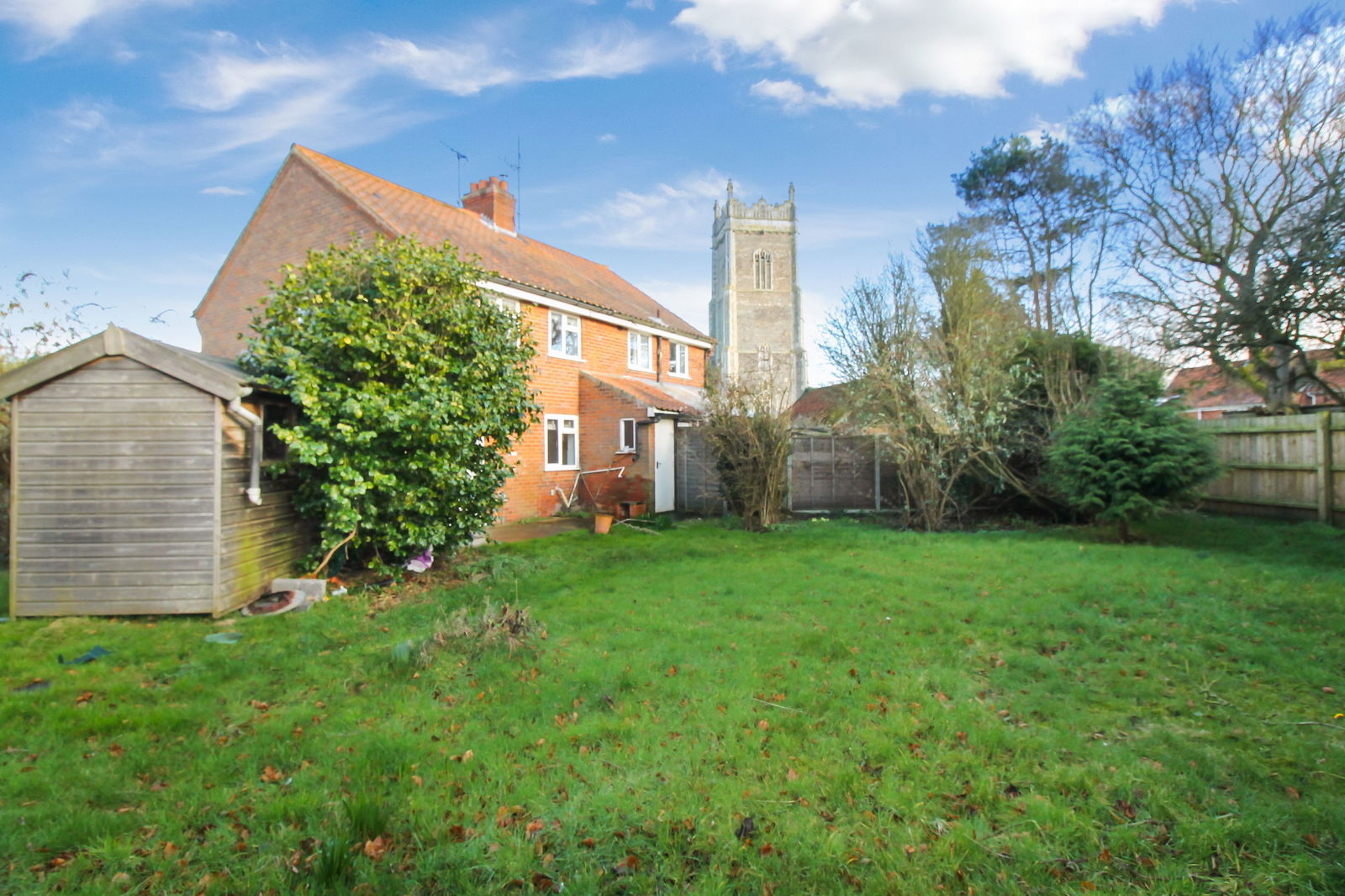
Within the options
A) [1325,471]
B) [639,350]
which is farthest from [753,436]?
[1325,471]

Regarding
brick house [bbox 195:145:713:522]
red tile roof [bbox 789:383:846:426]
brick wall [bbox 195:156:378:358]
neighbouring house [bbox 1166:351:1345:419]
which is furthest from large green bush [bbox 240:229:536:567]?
neighbouring house [bbox 1166:351:1345:419]

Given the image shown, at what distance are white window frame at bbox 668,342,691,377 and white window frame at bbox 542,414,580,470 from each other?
19.2 feet

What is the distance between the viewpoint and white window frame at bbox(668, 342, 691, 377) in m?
22.1

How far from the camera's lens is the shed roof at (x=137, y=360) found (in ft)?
21.7

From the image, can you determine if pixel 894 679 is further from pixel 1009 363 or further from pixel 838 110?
pixel 838 110

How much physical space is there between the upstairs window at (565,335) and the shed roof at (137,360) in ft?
33.3

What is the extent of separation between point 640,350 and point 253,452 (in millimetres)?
13962

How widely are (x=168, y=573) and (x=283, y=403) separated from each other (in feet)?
7.79

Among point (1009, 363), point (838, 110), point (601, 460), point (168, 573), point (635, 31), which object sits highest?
point (838, 110)

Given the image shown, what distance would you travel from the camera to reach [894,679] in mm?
4836

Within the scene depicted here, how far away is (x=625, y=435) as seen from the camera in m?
16.5

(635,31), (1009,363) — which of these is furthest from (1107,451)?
(635,31)

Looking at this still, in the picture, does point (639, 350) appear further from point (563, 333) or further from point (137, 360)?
point (137, 360)

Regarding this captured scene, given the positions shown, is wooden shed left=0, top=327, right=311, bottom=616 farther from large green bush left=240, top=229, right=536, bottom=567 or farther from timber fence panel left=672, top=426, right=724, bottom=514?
timber fence panel left=672, top=426, right=724, bottom=514
